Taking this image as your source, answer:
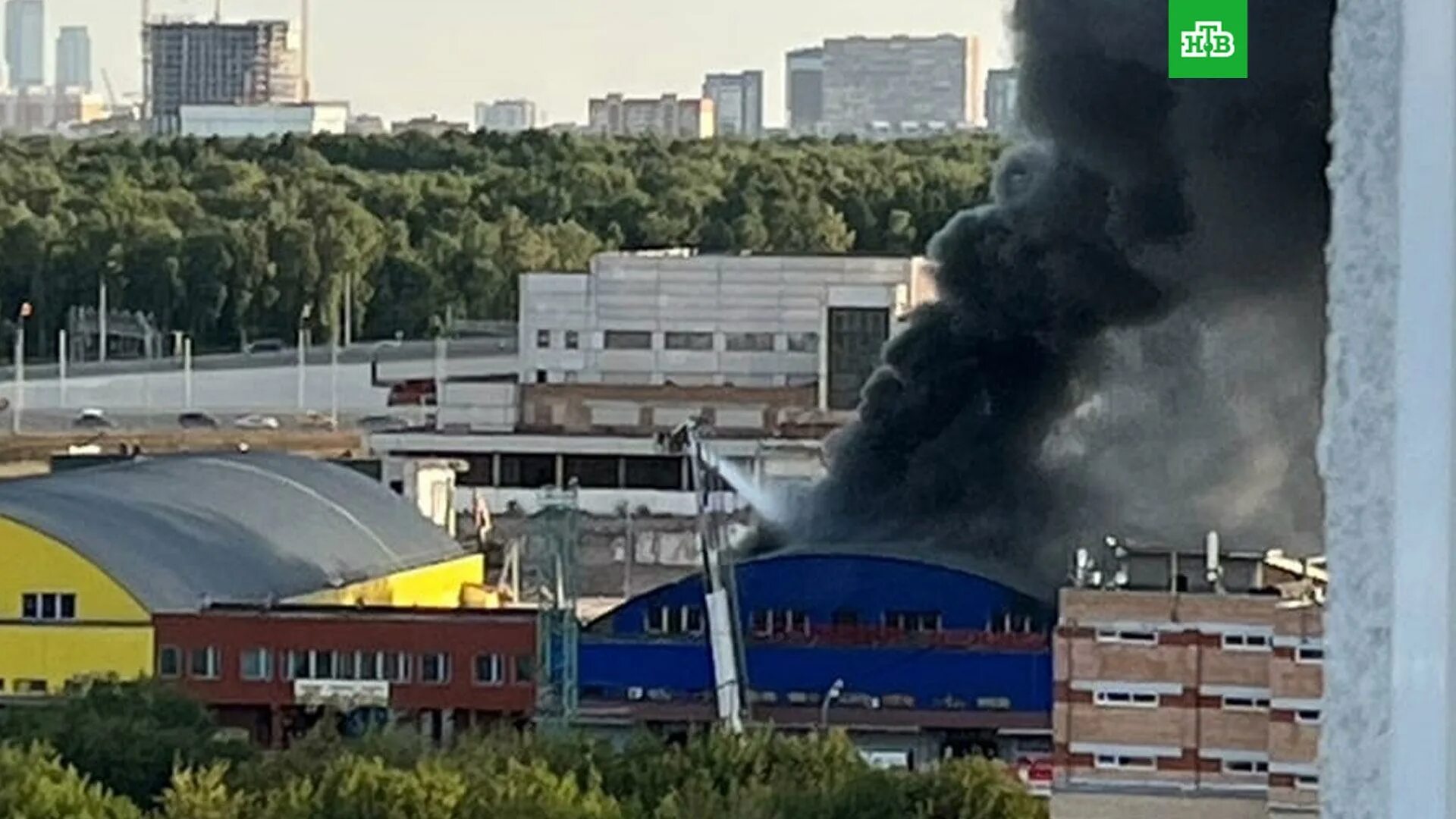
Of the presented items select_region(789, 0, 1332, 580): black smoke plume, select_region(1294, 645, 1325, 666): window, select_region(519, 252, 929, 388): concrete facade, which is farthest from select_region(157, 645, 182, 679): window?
select_region(519, 252, 929, 388): concrete facade

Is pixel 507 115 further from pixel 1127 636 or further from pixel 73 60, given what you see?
pixel 1127 636

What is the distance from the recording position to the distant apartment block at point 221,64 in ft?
250

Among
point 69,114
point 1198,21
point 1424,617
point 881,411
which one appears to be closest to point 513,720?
point 881,411

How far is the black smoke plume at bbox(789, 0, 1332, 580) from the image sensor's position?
17.3 meters

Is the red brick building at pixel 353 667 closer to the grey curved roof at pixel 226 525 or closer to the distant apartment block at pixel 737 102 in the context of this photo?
the grey curved roof at pixel 226 525

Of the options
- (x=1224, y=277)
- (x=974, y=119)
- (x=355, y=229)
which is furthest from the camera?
(x=974, y=119)

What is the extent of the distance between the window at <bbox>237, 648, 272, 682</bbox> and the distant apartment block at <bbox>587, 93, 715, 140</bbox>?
43011 millimetres

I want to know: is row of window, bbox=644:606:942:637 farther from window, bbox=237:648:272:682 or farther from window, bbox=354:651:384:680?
window, bbox=237:648:272:682

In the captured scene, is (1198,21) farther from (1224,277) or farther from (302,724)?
(1224,277)

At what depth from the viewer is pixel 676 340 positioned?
27938mm

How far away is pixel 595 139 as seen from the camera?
4694cm

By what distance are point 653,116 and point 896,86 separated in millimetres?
4815

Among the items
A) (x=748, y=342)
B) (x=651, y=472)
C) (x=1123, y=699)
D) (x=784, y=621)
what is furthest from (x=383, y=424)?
(x=1123, y=699)

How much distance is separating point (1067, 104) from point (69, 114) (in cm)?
7523
